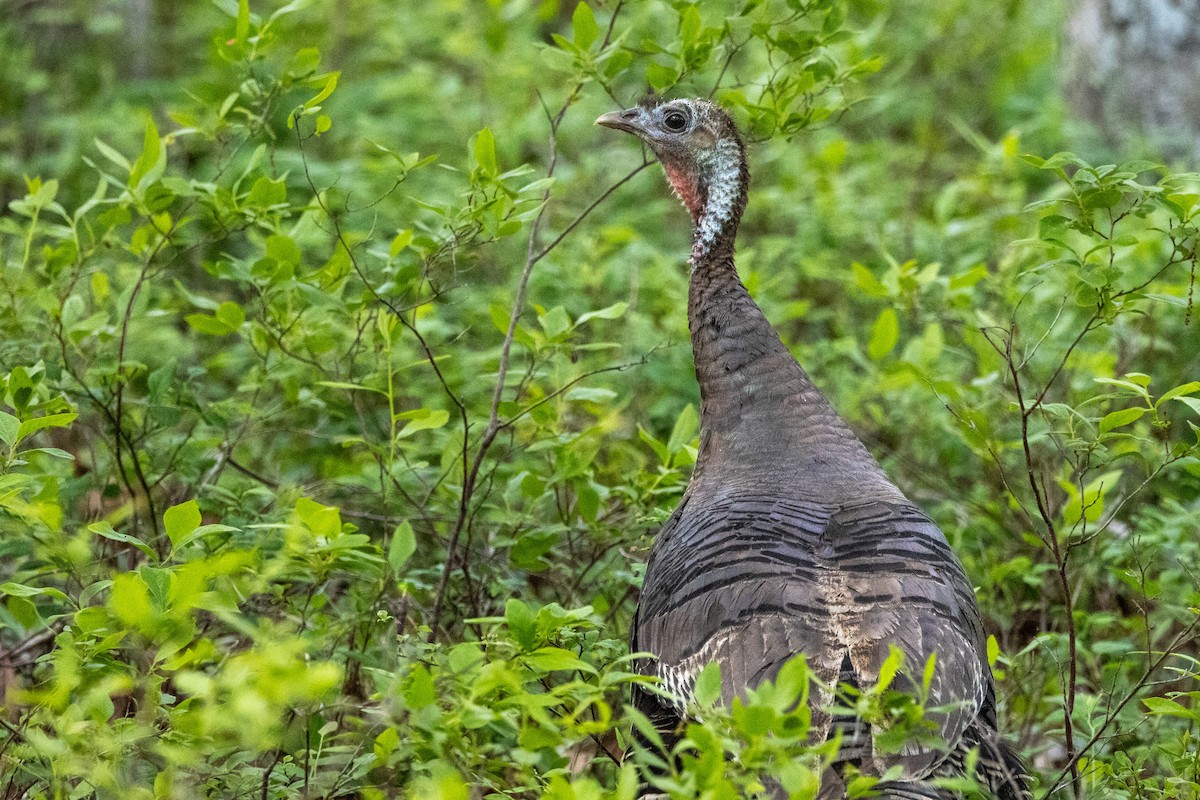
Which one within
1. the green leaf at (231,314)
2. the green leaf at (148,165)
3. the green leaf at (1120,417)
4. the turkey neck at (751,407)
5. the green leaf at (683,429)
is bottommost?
the green leaf at (683,429)

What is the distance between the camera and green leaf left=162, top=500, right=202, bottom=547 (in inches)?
119

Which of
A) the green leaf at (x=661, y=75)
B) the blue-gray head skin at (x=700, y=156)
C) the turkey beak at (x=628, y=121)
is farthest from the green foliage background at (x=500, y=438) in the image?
the turkey beak at (x=628, y=121)

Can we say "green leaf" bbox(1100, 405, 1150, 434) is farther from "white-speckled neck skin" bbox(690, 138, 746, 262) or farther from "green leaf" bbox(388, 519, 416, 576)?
"green leaf" bbox(388, 519, 416, 576)

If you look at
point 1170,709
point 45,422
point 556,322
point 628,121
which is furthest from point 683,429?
point 45,422

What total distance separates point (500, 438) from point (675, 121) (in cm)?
147

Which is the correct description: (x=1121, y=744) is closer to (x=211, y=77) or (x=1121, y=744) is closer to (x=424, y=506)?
(x=424, y=506)

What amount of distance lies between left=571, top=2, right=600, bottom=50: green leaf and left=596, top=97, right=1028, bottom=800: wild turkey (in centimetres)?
78

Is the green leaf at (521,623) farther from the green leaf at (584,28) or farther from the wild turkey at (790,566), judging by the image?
the green leaf at (584,28)

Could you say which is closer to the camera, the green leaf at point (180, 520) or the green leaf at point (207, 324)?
the green leaf at point (180, 520)

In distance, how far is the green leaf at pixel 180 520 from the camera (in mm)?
3016

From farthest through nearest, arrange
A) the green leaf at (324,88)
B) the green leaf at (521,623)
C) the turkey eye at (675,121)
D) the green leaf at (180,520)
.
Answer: the turkey eye at (675,121)
the green leaf at (324,88)
the green leaf at (180,520)
the green leaf at (521,623)

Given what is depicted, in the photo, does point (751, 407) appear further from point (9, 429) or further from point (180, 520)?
point (9, 429)

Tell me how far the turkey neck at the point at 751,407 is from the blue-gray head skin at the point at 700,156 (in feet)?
0.06

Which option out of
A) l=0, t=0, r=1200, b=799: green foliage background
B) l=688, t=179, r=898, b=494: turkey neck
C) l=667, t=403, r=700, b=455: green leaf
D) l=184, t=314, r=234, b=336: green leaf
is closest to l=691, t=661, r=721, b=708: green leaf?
l=0, t=0, r=1200, b=799: green foliage background
